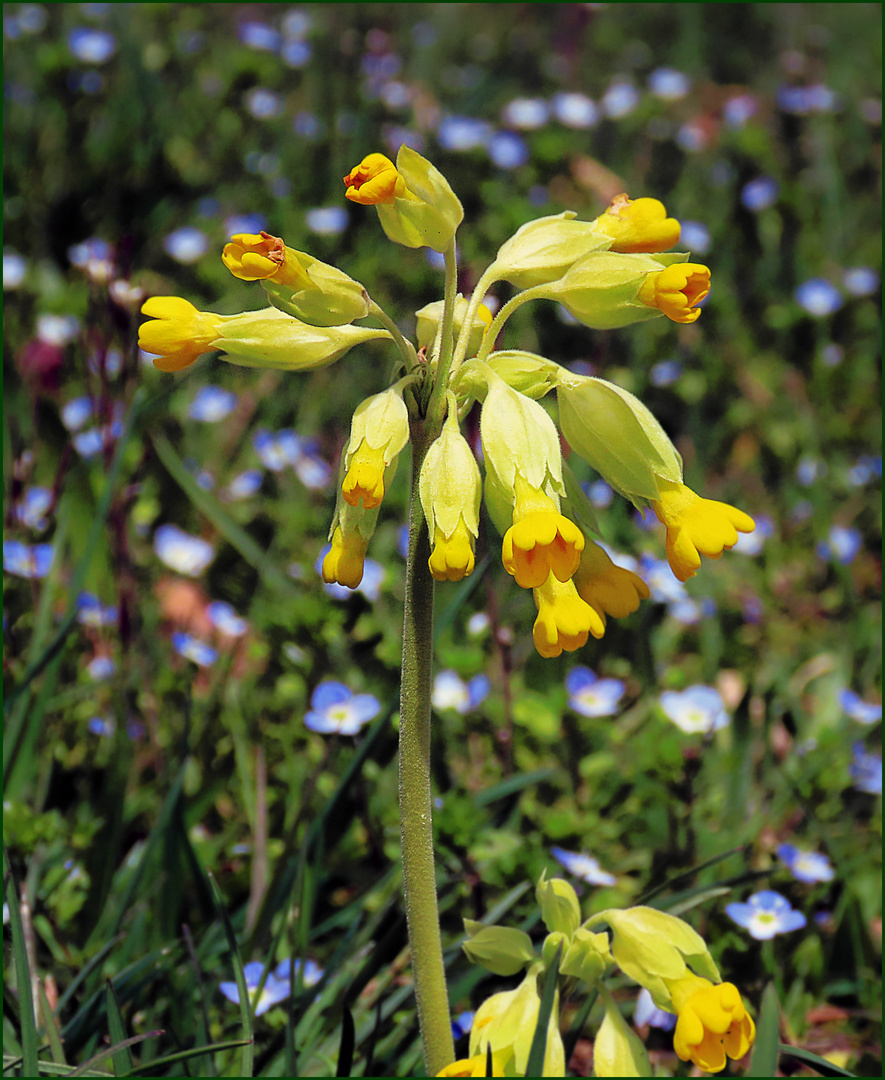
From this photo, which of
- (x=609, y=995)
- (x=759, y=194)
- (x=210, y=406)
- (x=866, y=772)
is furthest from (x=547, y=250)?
(x=759, y=194)

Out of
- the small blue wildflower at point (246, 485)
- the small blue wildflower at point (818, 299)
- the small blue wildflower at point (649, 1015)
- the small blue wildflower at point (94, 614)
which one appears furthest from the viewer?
the small blue wildflower at point (818, 299)

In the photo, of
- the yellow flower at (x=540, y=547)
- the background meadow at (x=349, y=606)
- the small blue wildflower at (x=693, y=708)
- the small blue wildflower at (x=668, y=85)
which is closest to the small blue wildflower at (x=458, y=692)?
the background meadow at (x=349, y=606)

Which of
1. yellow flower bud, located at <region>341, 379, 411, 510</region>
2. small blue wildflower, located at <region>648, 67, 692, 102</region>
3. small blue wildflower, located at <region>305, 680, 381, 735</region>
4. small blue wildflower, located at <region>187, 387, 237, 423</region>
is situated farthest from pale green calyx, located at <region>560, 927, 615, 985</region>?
small blue wildflower, located at <region>648, 67, 692, 102</region>

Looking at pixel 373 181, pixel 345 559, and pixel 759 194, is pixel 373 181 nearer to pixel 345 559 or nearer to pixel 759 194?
pixel 345 559

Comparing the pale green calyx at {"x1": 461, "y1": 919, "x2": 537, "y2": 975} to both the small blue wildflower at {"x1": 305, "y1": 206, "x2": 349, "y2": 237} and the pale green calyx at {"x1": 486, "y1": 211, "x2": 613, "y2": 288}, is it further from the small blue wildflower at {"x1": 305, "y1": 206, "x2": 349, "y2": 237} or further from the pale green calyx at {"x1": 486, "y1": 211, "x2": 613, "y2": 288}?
the small blue wildflower at {"x1": 305, "y1": 206, "x2": 349, "y2": 237}

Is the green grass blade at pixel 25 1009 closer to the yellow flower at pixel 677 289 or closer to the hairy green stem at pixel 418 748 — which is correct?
the hairy green stem at pixel 418 748

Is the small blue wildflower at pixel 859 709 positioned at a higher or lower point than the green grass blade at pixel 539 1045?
lower

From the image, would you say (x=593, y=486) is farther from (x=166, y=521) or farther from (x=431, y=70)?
(x=431, y=70)
